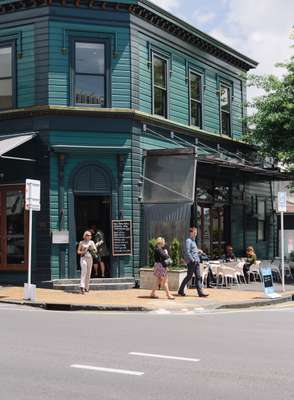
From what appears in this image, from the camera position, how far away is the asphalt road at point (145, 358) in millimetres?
Answer: 6520

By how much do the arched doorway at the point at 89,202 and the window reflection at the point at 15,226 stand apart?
5.44 ft

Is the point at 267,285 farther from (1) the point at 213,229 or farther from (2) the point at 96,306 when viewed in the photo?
(1) the point at 213,229

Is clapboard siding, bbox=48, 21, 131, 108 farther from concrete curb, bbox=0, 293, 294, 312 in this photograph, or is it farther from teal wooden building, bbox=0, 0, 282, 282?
concrete curb, bbox=0, 293, 294, 312

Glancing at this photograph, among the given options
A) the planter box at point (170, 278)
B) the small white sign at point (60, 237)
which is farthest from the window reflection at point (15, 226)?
the planter box at point (170, 278)

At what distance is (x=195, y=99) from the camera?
23250 millimetres

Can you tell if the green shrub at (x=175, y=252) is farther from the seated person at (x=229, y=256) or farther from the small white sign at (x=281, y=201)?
the seated person at (x=229, y=256)

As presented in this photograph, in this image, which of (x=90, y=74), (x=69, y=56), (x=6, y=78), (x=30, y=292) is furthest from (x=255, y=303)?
(x=6, y=78)

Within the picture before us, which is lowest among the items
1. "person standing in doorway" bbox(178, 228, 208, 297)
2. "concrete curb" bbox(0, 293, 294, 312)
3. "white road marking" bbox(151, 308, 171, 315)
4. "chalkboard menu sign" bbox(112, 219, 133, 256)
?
"white road marking" bbox(151, 308, 171, 315)

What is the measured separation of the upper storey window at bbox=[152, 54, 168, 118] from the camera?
21016 millimetres

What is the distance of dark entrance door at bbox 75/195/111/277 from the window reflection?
1.72 meters

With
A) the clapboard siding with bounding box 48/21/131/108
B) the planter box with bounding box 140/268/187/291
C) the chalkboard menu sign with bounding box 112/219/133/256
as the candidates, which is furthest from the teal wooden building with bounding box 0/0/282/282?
the planter box with bounding box 140/268/187/291

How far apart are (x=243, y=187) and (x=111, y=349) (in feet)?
58.6

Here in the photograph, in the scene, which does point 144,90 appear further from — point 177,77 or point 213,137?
point 213,137

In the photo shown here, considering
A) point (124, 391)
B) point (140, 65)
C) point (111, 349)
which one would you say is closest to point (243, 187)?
point (140, 65)
